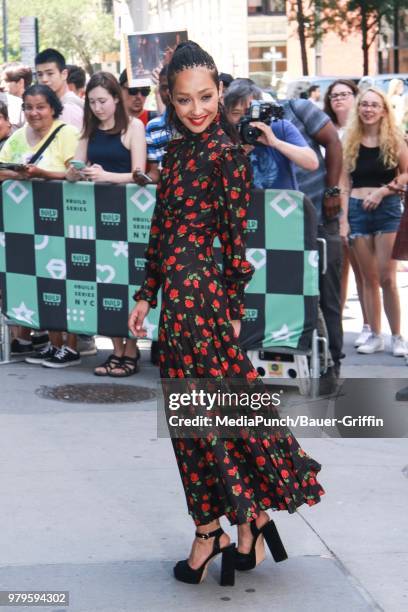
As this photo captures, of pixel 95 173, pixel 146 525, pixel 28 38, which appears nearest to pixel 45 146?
pixel 95 173

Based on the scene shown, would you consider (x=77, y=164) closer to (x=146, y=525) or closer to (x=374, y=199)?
(x=374, y=199)

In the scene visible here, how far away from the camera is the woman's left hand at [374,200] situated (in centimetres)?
867

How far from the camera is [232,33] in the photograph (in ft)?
219

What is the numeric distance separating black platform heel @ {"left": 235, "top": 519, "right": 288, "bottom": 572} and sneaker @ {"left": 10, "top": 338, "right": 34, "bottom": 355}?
4.81 meters

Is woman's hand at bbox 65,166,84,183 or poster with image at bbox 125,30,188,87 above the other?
poster with image at bbox 125,30,188,87

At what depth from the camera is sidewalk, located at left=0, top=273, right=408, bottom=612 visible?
4285 millimetres

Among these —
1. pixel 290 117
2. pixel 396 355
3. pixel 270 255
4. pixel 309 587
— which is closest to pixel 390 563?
pixel 309 587

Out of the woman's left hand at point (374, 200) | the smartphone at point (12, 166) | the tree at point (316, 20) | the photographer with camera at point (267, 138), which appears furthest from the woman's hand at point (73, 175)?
the tree at point (316, 20)

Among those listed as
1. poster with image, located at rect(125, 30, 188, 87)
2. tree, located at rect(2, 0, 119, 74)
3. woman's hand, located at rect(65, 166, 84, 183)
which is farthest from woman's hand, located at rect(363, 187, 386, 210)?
tree, located at rect(2, 0, 119, 74)

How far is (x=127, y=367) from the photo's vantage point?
8164 mm

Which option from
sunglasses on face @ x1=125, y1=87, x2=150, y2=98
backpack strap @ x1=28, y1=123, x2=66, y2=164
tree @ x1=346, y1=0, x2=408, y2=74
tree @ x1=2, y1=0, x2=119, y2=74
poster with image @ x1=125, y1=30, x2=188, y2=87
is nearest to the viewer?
backpack strap @ x1=28, y1=123, x2=66, y2=164

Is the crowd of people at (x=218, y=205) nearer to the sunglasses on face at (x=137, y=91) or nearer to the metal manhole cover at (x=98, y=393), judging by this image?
the sunglasses on face at (x=137, y=91)

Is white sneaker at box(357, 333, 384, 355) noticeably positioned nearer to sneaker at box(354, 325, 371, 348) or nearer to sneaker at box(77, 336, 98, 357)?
sneaker at box(354, 325, 371, 348)

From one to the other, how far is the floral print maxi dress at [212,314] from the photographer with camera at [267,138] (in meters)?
2.67
